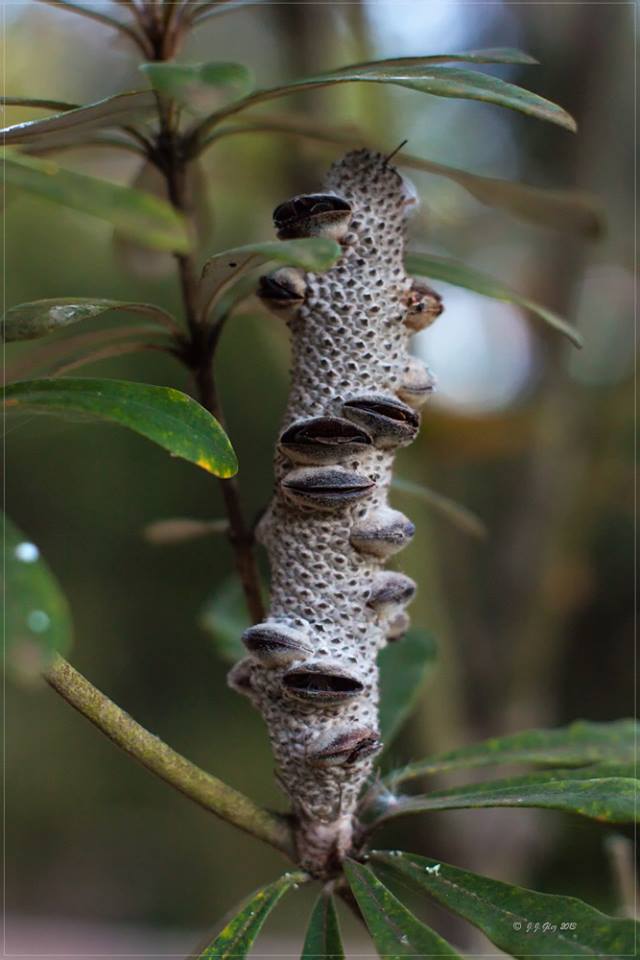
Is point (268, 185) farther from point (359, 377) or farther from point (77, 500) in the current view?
point (77, 500)

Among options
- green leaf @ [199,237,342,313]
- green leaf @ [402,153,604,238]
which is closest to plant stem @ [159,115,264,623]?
green leaf @ [199,237,342,313]

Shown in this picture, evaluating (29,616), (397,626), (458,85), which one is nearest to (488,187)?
(458,85)

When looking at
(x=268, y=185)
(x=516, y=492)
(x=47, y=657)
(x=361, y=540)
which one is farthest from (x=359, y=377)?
(x=516, y=492)

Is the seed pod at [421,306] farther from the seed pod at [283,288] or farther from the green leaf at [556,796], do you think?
the green leaf at [556,796]

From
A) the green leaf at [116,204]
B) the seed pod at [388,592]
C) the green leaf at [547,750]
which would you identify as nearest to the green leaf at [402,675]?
the green leaf at [547,750]

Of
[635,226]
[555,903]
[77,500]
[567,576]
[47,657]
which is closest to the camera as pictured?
[47,657]

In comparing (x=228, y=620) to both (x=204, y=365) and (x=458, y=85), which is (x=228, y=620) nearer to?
(x=204, y=365)
